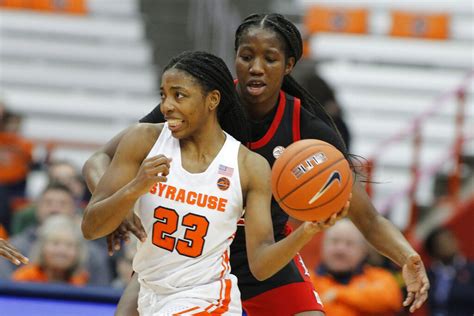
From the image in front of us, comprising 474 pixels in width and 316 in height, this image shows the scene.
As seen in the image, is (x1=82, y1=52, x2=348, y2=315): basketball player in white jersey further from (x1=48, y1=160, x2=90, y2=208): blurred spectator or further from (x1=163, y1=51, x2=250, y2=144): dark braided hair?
(x1=48, y1=160, x2=90, y2=208): blurred spectator

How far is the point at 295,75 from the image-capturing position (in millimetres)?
12383

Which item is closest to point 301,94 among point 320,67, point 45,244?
point 45,244

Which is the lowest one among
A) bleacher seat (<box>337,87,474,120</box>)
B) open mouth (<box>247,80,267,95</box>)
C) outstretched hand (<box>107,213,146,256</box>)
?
bleacher seat (<box>337,87,474,120</box>)

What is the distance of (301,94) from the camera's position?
4.69 metres

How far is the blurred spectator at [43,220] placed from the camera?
729 centimetres

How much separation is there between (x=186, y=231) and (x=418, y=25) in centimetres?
998

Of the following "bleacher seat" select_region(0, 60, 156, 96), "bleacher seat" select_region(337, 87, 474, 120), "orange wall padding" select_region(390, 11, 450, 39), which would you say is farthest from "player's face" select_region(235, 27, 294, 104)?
"orange wall padding" select_region(390, 11, 450, 39)

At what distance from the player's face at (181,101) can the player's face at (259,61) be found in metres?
0.35

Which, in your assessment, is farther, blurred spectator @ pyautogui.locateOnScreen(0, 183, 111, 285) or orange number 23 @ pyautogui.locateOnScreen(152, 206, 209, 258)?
blurred spectator @ pyautogui.locateOnScreen(0, 183, 111, 285)

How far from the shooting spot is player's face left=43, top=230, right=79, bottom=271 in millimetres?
6660

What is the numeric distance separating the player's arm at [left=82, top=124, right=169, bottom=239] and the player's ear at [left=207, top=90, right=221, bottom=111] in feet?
0.73

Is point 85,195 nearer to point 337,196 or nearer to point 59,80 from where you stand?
point 59,80

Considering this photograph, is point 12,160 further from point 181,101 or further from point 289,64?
point 181,101

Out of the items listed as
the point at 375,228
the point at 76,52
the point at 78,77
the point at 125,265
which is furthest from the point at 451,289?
the point at 76,52
